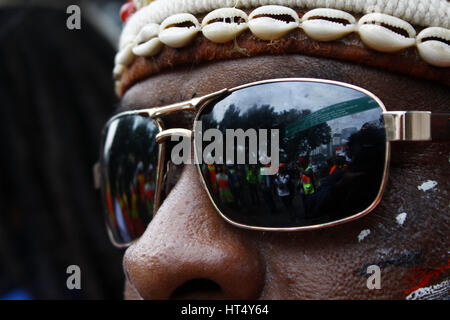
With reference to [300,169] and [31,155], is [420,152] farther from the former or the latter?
[31,155]

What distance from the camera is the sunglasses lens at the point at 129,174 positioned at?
3.71ft

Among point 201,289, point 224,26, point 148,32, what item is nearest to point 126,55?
point 148,32

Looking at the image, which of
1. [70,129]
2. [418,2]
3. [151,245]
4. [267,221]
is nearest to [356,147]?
[267,221]

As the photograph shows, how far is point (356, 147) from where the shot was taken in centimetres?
87

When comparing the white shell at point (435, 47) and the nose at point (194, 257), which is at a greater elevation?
the white shell at point (435, 47)

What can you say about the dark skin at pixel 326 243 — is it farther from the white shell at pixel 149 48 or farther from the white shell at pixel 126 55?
the white shell at pixel 126 55

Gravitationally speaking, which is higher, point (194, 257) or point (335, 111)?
point (335, 111)

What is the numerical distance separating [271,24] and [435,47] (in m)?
0.34

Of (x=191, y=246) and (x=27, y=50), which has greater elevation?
(x=27, y=50)

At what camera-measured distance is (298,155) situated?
89 cm

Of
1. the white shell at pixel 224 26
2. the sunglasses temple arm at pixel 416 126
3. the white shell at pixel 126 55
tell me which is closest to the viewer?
the sunglasses temple arm at pixel 416 126

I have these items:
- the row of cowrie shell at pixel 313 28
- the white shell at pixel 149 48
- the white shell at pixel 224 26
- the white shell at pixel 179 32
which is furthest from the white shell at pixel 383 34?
the white shell at pixel 149 48

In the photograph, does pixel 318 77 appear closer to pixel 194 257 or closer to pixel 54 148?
pixel 194 257
